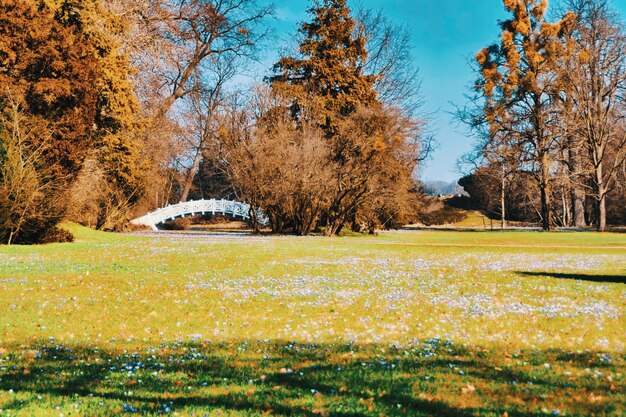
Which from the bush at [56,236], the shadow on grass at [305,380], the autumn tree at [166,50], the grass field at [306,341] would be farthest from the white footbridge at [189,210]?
the shadow on grass at [305,380]

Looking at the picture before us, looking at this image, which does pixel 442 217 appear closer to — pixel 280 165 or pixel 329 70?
pixel 329 70

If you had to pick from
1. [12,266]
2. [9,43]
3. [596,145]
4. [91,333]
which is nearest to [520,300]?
[91,333]

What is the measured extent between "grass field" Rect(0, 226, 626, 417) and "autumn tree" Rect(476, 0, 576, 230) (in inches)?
1235

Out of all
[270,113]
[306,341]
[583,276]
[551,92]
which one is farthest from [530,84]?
[306,341]

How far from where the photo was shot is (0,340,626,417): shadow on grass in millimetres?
4613

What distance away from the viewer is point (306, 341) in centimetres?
786

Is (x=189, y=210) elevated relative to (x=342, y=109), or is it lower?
lower

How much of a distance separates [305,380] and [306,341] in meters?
2.35

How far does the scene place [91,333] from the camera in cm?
830

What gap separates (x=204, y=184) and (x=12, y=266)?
61.6 m

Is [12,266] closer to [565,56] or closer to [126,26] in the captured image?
[126,26]

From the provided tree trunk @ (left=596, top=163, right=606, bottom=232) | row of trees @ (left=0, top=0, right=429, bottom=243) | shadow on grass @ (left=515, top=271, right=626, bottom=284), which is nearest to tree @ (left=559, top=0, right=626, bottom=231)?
tree trunk @ (left=596, top=163, right=606, bottom=232)

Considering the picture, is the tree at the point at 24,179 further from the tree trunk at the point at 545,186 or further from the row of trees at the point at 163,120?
the tree trunk at the point at 545,186

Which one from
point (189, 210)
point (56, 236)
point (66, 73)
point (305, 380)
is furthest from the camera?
point (189, 210)
